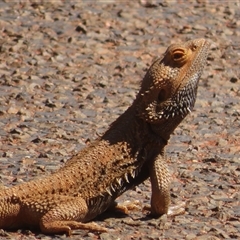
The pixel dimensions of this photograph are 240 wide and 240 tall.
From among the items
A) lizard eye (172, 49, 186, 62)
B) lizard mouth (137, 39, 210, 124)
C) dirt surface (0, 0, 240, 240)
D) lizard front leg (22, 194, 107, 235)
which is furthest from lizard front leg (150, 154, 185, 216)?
lizard eye (172, 49, 186, 62)

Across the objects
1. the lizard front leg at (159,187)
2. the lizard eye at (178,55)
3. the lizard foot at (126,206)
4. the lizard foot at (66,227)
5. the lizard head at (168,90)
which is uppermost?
the lizard eye at (178,55)

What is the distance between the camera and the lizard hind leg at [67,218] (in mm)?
7742

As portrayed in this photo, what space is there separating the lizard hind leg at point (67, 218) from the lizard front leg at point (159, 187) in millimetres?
609

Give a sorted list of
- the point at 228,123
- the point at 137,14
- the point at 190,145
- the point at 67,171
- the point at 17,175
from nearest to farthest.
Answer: the point at 67,171
the point at 17,175
the point at 190,145
the point at 228,123
the point at 137,14

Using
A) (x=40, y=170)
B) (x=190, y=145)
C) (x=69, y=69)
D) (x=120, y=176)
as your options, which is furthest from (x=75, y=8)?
(x=120, y=176)

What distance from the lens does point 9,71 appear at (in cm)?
1267

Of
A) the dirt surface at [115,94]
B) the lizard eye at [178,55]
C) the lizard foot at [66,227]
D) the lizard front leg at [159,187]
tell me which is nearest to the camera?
the lizard foot at [66,227]

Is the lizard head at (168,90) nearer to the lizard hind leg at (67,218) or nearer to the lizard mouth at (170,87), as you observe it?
the lizard mouth at (170,87)

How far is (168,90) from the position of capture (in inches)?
331

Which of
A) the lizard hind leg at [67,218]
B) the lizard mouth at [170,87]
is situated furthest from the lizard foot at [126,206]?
the lizard mouth at [170,87]

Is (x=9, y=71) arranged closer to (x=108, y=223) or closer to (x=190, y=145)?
(x=190, y=145)

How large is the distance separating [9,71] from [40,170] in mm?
3430

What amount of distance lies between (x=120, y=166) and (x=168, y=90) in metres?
0.76

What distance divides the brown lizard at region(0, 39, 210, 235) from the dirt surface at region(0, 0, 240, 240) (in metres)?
0.15
